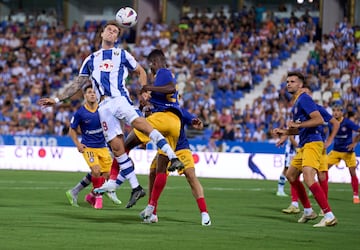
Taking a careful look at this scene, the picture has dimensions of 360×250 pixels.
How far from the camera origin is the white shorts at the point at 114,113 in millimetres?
13992

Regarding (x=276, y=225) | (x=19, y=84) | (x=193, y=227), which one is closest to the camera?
(x=193, y=227)

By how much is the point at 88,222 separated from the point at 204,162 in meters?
18.1

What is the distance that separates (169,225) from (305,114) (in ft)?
8.80

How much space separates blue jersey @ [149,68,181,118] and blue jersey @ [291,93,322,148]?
6.08 feet

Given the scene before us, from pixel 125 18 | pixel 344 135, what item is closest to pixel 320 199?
pixel 125 18

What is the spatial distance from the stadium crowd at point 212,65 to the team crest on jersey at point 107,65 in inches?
724

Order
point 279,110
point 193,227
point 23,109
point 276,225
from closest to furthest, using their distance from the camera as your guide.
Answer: point 193,227 → point 276,225 → point 279,110 → point 23,109

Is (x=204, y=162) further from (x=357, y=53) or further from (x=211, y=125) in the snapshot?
(x=357, y=53)

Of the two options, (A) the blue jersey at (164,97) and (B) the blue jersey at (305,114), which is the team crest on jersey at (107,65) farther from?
(B) the blue jersey at (305,114)

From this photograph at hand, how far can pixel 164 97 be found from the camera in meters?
13.8

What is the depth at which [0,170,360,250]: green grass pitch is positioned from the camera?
11180 mm

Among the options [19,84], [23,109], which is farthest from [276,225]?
[19,84]

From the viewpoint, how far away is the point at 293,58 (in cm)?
3903

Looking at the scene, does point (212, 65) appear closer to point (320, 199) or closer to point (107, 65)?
point (107, 65)
